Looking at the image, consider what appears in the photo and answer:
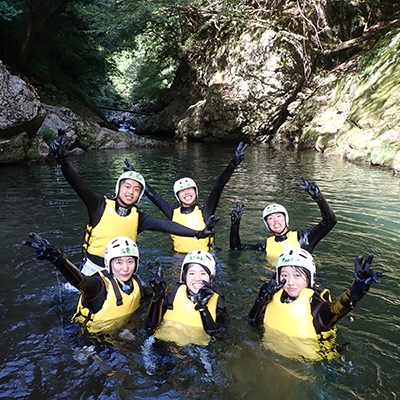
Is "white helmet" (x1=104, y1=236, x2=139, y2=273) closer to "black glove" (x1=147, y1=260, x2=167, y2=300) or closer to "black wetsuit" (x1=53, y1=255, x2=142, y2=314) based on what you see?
"black wetsuit" (x1=53, y1=255, x2=142, y2=314)

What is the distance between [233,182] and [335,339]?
356 inches

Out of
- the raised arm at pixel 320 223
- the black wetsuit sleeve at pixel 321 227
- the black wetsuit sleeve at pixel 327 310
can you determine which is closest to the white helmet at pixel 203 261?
the black wetsuit sleeve at pixel 327 310

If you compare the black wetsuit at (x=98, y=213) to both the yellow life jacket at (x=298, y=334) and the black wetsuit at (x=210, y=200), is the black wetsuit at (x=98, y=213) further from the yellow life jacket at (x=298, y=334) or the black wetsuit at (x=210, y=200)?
the yellow life jacket at (x=298, y=334)

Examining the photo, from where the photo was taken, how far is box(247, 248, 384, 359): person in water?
3.65 m

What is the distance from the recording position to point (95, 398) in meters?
3.10

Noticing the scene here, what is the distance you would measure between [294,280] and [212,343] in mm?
1207

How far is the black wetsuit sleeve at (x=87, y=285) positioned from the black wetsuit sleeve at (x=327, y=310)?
7.99ft

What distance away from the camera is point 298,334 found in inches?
146

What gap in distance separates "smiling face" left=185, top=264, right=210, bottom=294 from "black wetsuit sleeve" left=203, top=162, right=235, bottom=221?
6.66ft

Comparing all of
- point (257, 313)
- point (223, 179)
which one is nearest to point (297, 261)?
point (257, 313)

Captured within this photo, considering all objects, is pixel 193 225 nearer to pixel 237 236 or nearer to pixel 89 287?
pixel 237 236

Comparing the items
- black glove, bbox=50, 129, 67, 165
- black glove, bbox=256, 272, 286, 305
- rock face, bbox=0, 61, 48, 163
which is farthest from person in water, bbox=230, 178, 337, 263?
rock face, bbox=0, 61, 48, 163

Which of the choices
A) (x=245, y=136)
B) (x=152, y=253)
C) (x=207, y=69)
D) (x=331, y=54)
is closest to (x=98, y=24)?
(x=207, y=69)

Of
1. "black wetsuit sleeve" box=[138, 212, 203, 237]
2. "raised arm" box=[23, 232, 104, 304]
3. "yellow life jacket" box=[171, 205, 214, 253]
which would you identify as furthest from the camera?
"yellow life jacket" box=[171, 205, 214, 253]
